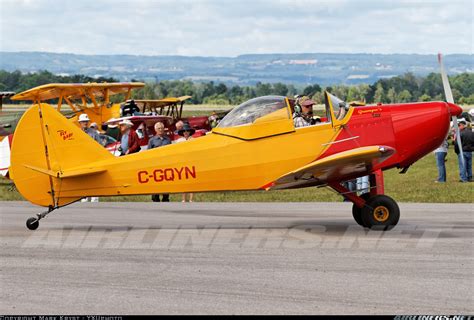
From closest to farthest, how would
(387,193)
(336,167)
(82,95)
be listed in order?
(336,167)
(387,193)
(82,95)

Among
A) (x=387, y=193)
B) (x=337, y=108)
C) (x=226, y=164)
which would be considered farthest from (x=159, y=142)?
(x=337, y=108)

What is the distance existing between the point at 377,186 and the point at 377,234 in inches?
35.8

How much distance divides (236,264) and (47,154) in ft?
13.1

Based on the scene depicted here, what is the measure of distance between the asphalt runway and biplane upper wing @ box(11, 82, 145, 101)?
19.0m

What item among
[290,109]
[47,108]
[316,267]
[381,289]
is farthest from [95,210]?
[381,289]

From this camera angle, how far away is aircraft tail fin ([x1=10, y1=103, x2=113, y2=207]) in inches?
475

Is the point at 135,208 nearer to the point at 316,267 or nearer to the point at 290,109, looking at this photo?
the point at 290,109

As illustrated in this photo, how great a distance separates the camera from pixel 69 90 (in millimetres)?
34500

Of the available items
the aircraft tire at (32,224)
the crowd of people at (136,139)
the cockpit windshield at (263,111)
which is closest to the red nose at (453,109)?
the cockpit windshield at (263,111)

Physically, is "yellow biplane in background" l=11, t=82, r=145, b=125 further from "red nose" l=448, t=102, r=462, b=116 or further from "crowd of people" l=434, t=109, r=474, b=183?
"red nose" l=448, t=102, r=462, b=116

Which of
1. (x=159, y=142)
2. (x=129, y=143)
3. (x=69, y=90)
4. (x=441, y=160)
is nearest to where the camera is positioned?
(x=159, y=142)

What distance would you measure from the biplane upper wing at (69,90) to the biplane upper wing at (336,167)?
22117mm

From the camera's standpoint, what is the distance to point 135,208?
1593 centimetres

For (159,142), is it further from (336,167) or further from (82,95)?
(82,95)
